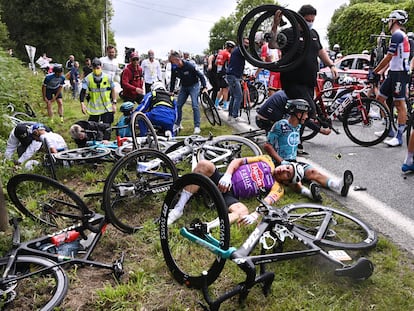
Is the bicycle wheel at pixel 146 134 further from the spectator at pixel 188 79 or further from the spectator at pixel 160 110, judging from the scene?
the spectator at pixel 188 79

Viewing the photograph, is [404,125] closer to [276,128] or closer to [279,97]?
[279,97]

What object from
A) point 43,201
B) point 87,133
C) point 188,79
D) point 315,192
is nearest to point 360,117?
point 315,192

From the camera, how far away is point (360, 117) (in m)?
6.50

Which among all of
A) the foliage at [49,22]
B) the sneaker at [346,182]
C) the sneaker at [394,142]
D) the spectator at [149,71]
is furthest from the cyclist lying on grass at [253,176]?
the foliage at [49,22]

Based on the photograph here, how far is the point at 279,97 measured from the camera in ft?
19.2

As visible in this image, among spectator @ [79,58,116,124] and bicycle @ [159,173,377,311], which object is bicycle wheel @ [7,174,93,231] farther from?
spectator @ [79,58,116,124]

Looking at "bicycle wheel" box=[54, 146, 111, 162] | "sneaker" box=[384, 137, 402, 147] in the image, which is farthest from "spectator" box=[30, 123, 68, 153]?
"sneaker" box=[384, 137, 402, 147]

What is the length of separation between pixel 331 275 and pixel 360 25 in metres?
24.9

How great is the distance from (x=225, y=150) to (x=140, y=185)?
5.20ft

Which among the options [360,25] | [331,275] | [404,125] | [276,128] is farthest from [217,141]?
[360,25]

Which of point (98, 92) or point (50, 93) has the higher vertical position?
point (98, 92)

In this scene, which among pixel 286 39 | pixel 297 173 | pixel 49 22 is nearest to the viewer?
pixel 297 173

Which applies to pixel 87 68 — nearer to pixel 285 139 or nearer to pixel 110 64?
pixel 110 64

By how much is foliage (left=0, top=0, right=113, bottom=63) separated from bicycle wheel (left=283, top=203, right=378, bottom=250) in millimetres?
40581
